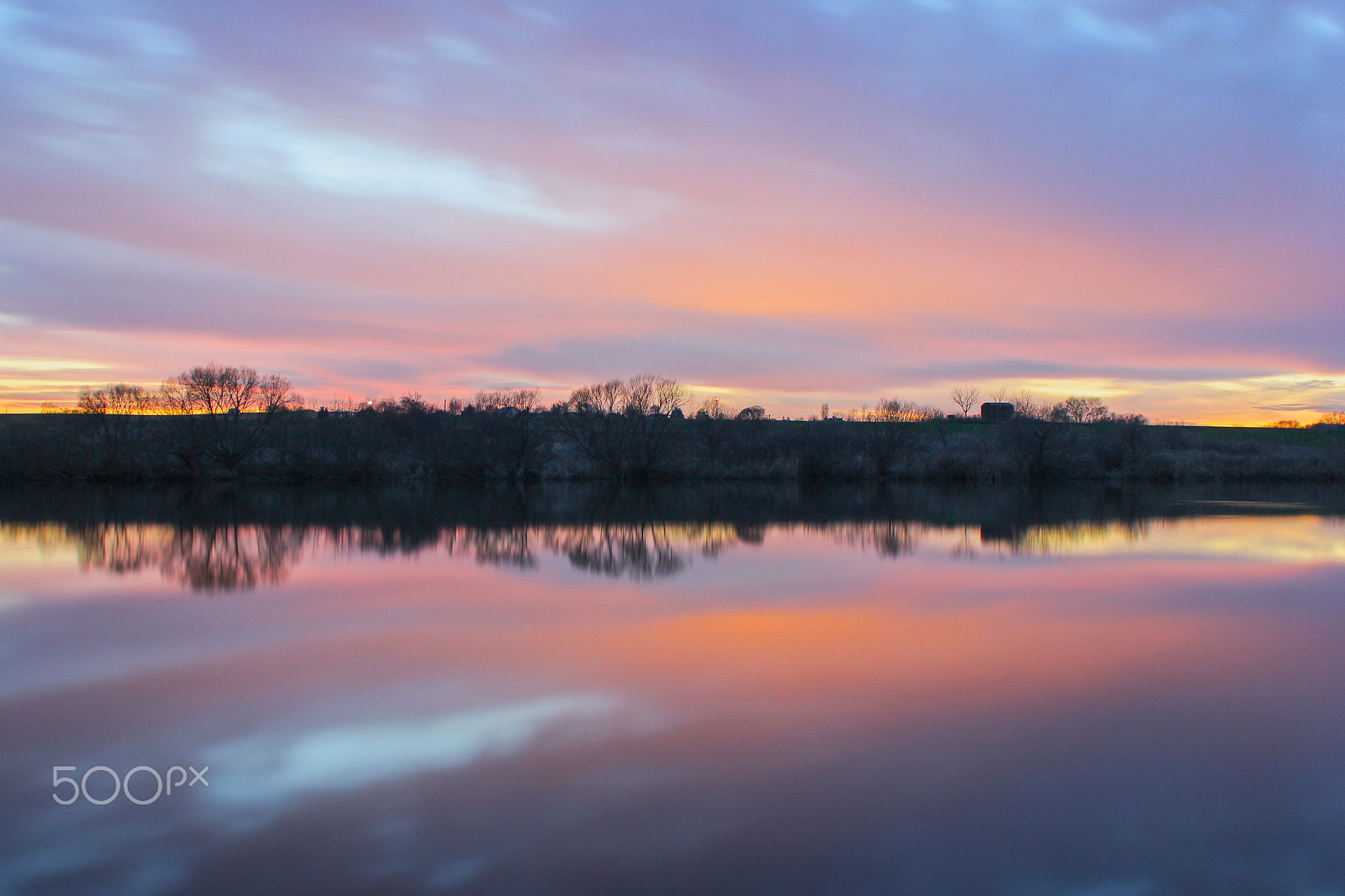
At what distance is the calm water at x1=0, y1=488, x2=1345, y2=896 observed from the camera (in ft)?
13.6

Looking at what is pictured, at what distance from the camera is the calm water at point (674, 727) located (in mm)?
4148

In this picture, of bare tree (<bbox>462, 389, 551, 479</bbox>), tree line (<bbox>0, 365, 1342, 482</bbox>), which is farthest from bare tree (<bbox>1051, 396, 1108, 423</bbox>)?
bare tree (<bbox>462, 389, 551, 479</bbox>)

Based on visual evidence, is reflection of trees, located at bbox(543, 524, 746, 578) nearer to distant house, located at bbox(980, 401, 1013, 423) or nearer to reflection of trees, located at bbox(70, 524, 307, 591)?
reflection of trees, located at bbox(70, 524, 307, 591)

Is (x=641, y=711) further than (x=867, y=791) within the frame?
Yes

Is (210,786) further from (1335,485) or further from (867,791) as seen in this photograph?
(1335,485)

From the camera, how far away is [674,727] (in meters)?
6.00

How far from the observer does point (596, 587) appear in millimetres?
11766

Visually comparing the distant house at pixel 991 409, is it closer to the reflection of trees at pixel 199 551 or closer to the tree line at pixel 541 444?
the tree line at pixel 541 444

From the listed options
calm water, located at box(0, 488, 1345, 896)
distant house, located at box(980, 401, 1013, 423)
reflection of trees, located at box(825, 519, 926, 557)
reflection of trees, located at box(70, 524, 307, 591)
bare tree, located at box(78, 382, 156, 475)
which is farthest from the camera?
distant house, located at box(980, 401, 1013, 423)

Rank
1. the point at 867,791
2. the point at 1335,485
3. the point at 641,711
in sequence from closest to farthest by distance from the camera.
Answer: the point at 867,791, the point at 641,711, the point at 1335,485

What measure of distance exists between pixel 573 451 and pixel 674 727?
37.5 metres

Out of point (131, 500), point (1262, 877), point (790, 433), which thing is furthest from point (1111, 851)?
point (790, 433)

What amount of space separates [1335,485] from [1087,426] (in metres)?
11.2

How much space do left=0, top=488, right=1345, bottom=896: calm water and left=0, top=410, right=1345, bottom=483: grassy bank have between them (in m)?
25.0
